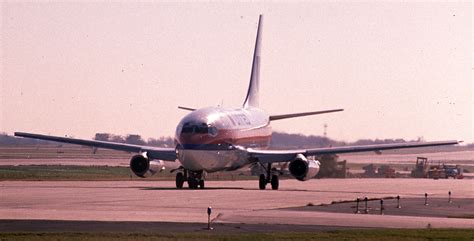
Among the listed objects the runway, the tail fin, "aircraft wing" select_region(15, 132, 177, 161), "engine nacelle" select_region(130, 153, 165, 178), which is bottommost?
the runway

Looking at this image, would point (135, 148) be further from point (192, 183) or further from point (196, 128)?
point (196, 128)

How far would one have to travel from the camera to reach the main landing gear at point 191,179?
64250 mm

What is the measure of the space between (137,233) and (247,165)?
1565 inches

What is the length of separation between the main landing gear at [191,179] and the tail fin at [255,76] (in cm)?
1770

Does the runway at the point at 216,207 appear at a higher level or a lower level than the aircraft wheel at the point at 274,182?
lower

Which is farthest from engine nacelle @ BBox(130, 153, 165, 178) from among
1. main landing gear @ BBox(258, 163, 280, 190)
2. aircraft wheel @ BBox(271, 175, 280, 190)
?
aircraft wheel @ BBox(271, 175, 280, 190)

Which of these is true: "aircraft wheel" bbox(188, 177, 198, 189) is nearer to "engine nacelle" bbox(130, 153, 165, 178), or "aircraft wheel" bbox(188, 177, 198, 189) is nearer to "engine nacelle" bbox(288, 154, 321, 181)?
"engine nacelle" bbox(130, 153, 165, 178)

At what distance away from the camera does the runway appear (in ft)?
126

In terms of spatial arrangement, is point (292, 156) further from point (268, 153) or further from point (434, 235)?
point (434, 235)

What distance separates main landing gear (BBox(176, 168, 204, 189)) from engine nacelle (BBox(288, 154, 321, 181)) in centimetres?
584

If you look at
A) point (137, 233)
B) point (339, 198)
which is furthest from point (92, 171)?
point (137, 233)

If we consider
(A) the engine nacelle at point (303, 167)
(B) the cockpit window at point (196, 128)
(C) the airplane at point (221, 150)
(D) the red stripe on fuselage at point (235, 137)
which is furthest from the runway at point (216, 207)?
(B) the cockpit window at point (196, 128)

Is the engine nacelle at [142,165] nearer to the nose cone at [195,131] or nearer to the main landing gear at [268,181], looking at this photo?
the nose cone at [195,131]

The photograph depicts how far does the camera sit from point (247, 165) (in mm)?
71375
